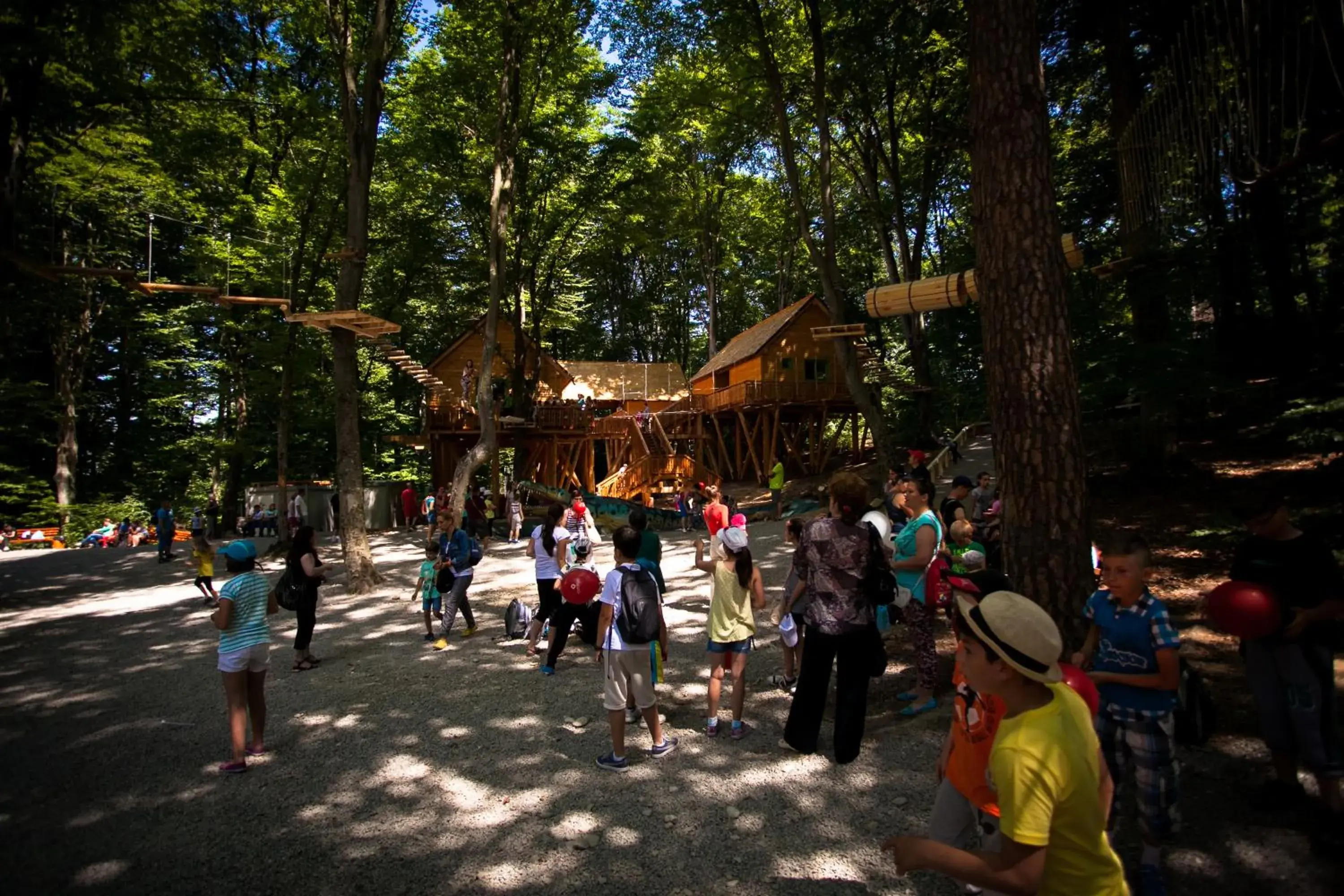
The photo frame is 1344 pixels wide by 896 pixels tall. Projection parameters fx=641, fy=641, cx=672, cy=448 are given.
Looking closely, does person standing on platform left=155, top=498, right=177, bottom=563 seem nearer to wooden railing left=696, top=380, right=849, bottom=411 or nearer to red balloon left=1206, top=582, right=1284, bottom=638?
wooden railing left=696, top=380, right=849, bottom=411

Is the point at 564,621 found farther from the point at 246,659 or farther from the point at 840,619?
the point at 840,619

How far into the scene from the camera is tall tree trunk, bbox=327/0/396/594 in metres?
11.1

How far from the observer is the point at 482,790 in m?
4.14

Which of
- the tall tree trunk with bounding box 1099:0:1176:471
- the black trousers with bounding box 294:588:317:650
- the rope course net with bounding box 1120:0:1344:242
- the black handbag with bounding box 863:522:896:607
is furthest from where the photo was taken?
the tall tree trunk with bounding box 1099:0:1176:471

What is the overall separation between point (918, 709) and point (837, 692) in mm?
1347

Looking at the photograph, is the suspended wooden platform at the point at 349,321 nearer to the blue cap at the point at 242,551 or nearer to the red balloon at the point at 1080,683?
the blue cap at the point at 242,551

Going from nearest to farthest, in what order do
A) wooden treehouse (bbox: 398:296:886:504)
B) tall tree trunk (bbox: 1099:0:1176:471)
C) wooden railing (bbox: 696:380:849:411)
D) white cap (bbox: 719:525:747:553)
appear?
white cap (bbox: 719:525:747:553) < tall tree trunk (bbox: 1099:0:1176:471) < wooden treehouse (bbox: 398:296:886:504) < wooden railing (bbox: 696:380:849:411)

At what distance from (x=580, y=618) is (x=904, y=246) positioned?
16.6 m

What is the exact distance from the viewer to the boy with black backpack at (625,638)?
14.1 feet

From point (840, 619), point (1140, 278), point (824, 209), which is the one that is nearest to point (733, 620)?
point (840, 619)

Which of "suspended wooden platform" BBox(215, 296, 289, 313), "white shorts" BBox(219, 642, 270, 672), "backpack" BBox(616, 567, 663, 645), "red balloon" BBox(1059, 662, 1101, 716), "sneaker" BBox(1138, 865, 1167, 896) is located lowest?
"sneaker" BBox(1138, 865, 1167, 896)

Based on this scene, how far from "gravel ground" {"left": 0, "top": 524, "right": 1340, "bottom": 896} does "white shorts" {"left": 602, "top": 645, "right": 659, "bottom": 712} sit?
1.51 feet

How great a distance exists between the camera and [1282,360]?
38.5 ft

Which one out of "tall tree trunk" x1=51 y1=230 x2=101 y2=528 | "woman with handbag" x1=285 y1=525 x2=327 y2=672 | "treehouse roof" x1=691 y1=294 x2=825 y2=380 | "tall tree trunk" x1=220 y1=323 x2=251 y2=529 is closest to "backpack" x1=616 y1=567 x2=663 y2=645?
"woman with handbag" x1=285 y1=525 x2=327 y2=672
